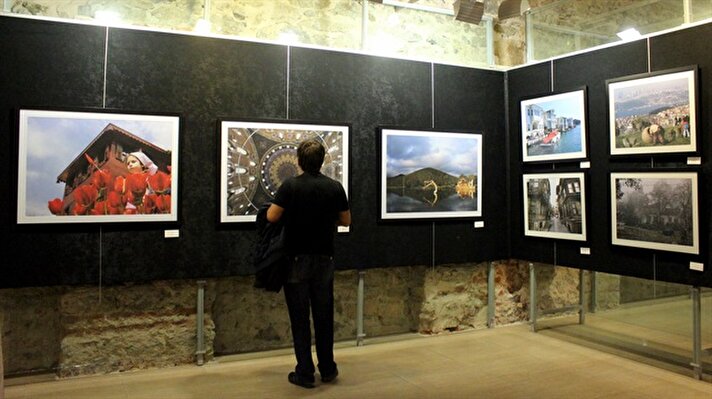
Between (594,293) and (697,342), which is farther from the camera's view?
(594,293)

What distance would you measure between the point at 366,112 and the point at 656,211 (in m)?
3.01

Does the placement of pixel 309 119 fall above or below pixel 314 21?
below

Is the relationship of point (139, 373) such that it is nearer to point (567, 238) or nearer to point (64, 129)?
point (64, 129)

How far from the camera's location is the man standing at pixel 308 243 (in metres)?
4.36

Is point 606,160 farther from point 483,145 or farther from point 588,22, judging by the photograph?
point 588,22

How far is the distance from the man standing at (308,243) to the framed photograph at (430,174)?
5.01ft

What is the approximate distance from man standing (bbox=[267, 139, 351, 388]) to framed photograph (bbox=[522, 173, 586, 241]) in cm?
281

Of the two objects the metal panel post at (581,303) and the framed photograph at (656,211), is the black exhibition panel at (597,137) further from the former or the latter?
the metal panel post at (581,303)

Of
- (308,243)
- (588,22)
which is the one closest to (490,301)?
(308,243)

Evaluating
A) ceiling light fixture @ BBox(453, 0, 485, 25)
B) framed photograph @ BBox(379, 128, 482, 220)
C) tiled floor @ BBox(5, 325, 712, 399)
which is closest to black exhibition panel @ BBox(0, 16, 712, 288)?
framed photograph @ BBox(379, 128, 482, 220)

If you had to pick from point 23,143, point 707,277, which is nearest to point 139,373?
point 23,143

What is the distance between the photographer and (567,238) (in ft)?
19.3

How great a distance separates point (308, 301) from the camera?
4.44 metres

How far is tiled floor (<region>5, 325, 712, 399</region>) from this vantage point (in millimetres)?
4375
